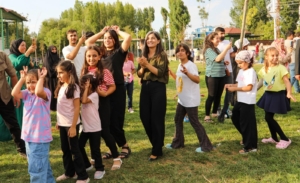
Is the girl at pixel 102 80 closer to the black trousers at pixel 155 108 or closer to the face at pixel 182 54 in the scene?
the black trousers at pixel 155 108

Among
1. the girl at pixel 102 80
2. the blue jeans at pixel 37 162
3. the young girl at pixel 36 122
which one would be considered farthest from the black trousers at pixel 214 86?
the blue jeans at pixel 37 162

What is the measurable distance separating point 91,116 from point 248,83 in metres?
2.25

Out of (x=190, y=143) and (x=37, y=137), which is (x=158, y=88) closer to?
(x=190, y=143)

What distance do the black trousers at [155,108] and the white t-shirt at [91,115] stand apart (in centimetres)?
84

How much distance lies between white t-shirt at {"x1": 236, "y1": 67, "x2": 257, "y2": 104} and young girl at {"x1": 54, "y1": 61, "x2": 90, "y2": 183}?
241cm

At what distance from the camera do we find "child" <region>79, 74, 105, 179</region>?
3701mm

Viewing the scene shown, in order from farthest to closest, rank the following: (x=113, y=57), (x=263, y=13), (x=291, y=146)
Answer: (x=263, y=13)
(x=291, y=146)
(x=113, y=57)

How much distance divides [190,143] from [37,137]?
2.71m

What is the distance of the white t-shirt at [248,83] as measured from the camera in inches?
180

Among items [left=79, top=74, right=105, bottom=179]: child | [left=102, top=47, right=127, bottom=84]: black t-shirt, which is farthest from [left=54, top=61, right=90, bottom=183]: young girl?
[left=102, top=47, right=127, bottom=84]: black t-shirt

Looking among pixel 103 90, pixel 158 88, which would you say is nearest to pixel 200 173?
pixel 158 88

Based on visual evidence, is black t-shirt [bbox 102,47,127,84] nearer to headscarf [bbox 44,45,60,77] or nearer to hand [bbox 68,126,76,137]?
hand [bbox 68,126,76,137]

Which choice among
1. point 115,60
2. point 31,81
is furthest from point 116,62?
point 31,81

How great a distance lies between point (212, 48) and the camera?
6.44 m
